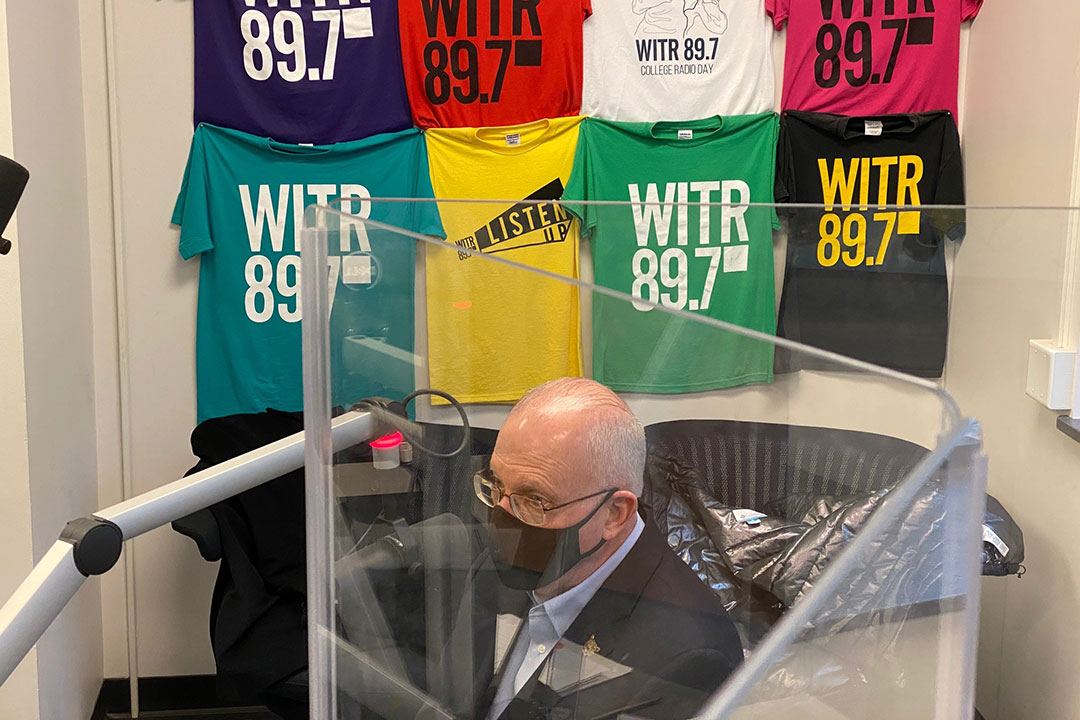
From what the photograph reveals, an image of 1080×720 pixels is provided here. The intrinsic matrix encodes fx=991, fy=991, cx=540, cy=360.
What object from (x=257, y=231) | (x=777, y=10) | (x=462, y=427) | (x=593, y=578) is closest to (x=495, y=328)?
(x=462, y=427)

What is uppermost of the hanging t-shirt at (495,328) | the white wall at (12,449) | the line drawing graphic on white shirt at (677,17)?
the line drawing graphic on white shirt at (677,17)

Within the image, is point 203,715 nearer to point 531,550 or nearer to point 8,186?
point 8,186

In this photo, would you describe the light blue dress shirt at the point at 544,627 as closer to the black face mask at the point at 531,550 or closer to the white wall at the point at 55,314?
the black face mask at the point at 531,550

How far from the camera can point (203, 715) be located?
2.61 metres

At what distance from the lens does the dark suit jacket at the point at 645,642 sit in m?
0.67

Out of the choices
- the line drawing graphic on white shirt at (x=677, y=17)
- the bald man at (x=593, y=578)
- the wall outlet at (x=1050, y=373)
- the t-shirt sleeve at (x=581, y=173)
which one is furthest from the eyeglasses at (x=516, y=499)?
the line drawing graphic on white shirt at (x=677, y=17)

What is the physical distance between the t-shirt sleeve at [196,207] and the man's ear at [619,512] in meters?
1.92

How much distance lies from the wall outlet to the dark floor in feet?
6.72

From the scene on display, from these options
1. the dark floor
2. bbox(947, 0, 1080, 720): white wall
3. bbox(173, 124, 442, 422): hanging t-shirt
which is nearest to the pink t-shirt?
bbox(173, 124, 442, 422): hanging t-shirt

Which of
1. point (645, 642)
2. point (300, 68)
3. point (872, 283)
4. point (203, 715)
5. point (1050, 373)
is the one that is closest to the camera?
point (645, 642)

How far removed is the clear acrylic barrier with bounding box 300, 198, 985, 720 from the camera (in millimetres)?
565

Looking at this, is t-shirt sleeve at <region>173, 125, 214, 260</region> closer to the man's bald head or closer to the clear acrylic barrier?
the clear acrylic barrier

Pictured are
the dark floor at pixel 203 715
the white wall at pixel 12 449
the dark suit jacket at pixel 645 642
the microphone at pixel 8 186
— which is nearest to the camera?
the dark suit jacket at pixel 645 642

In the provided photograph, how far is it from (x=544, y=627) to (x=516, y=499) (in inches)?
3.7
